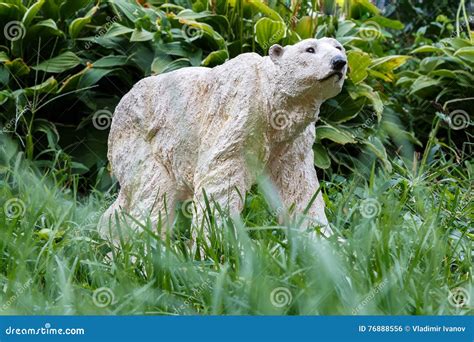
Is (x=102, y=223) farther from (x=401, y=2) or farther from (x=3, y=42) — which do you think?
(x=401, y=2)

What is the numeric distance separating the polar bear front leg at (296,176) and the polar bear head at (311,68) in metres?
0.38

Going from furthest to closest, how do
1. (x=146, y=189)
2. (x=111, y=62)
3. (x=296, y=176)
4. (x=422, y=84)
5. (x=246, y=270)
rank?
(x=422, y=84)
(x=111, y=62)
(x=146, y=189)
(x=296, y=176)
(x=246, y=270)

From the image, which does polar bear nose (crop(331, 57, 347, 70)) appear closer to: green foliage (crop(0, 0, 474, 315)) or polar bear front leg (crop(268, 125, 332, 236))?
polar bear front leg (crop(268, 125, 332, 236))

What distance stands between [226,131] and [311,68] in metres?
0.54

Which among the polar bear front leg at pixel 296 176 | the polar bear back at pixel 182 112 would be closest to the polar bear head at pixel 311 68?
the polar bear back at pixel 182 112

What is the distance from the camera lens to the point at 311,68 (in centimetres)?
388

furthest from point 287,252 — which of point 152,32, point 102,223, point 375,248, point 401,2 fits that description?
point 401,2

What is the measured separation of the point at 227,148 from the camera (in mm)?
4078

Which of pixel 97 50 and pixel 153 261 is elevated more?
pixel 153 261

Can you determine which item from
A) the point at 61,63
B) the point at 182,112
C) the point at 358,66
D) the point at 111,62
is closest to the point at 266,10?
the point at 358,66

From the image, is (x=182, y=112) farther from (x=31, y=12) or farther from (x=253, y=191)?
(x=31, y=12)

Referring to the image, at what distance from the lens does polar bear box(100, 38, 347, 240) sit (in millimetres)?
3984

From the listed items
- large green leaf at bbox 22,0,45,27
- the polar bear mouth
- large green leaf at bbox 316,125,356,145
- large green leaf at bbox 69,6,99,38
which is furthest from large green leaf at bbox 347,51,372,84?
the polar bear mouth

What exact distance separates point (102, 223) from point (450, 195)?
230 cm
